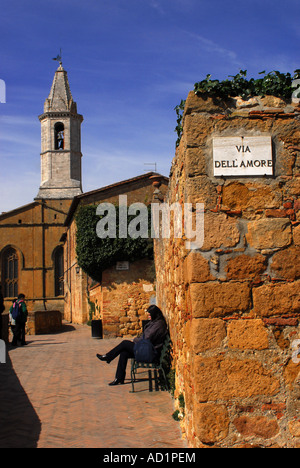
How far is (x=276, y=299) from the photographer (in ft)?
13.9

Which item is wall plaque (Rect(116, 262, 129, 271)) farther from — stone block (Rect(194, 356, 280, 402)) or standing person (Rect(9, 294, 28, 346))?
stone block (Rect(194, 356, 280, 402))

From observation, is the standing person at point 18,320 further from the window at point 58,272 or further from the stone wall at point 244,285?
the window at point 58,272

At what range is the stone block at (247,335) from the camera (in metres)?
4.17

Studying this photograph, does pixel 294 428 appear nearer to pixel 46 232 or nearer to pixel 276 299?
pixel 276 299

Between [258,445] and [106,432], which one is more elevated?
[258,445]

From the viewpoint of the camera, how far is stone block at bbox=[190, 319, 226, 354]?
4.15 m

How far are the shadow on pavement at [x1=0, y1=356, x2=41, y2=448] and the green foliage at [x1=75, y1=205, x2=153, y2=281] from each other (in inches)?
322

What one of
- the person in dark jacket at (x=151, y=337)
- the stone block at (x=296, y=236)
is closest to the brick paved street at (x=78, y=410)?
the person in dark jacket at (x=151, y=337)

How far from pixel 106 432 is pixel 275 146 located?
11.5 feet

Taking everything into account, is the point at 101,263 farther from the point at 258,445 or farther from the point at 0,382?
the point at 258,445

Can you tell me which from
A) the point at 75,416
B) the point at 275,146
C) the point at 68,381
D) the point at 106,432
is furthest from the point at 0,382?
the point at 275,146

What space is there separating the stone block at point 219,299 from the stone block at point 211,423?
0.76 meters

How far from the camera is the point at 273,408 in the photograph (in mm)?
4113

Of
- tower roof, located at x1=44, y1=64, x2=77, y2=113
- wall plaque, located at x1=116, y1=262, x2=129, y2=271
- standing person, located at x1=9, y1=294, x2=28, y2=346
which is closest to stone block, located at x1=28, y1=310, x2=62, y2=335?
standing person, located at x1=9, y1=294, x2=28, y2=346
